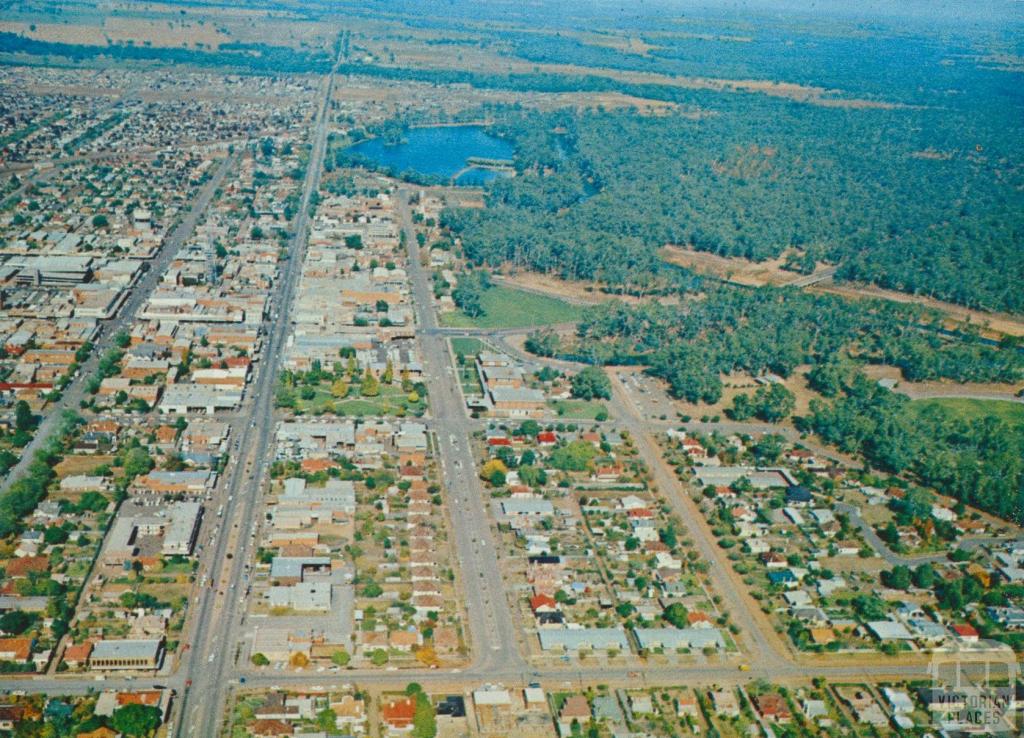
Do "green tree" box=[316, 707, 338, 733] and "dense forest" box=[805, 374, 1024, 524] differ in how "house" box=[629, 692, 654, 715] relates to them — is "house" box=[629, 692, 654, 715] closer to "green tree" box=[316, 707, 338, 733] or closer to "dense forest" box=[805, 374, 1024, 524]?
"green tree" box=[316, 707, 338, 733]

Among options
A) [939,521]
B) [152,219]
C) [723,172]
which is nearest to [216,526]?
[939,521]

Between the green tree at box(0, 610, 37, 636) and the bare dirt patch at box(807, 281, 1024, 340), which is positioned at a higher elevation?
the green tree at box(0, 610, 37, 636)

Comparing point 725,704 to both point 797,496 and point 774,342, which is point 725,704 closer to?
point 797,496

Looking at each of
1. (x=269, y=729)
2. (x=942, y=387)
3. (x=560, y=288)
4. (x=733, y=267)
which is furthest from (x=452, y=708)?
(x=733, y=267)

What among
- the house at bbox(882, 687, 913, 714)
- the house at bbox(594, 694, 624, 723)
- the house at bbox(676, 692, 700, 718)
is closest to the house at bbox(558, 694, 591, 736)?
the house at bbox(594, 694, 624, 723)

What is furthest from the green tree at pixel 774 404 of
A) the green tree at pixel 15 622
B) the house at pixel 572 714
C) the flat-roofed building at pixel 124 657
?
the green tree at pixel 15 622

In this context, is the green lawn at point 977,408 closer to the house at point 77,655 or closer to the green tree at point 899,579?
the green tree at point 899,579

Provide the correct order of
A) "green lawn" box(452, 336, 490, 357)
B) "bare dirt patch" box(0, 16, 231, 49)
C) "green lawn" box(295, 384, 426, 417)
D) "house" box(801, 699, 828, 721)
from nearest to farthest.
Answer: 1. "house" box(801, 699, 828, 721)
2. "green lawn" box(295, 384, 426, 417)
3. "green lawn" box(452, 336, 490, 357)
4. "bare dirt patch" box(0, 16, 231, 49)
